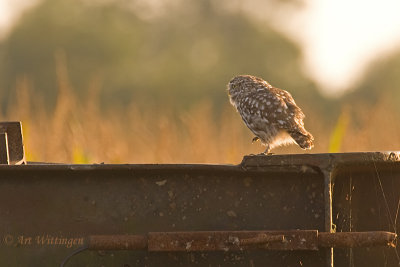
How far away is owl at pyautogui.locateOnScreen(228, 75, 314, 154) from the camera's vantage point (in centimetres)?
561

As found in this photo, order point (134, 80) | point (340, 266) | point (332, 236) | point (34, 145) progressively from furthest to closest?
point (134, 80) < point (34, 145) < point (340, 266) < point (332, 236)

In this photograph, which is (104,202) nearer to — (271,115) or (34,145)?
(271,115)

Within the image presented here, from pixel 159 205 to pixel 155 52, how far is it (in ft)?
97.0

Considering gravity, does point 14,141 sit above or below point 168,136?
above

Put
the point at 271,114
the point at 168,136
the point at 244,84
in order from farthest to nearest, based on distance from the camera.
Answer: the point at 168,136 < the point at 244,84 < the point at 271,114

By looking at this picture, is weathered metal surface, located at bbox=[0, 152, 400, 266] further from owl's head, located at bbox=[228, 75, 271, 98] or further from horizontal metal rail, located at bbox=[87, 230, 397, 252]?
owl's head, located at bbox=[228, 75, 271, 98]

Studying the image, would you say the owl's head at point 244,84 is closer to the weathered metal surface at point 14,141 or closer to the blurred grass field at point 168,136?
the blurred grass field at point 168,136

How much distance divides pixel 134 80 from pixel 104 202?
27.1 meters

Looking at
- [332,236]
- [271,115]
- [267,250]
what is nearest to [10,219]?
[267,250]

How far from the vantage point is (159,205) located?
3.40 metres

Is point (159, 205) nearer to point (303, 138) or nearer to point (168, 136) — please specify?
point (303, 138)

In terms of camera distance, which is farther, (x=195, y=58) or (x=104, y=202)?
(x=195, y=58)

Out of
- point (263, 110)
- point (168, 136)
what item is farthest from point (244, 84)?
point (168, 136)

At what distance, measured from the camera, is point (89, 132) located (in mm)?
7633
